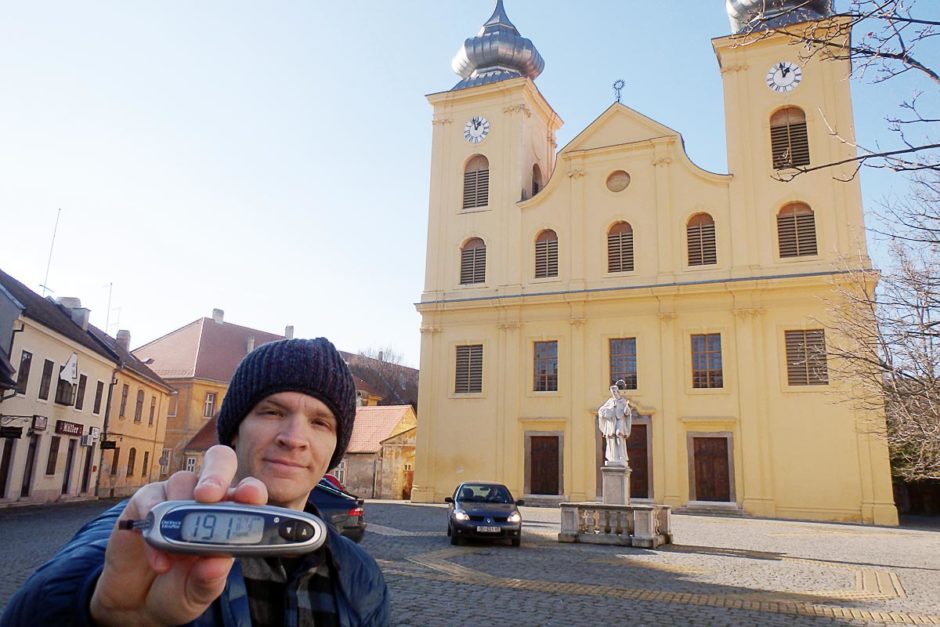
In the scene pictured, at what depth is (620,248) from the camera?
31750 millimetres

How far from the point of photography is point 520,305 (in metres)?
32.1

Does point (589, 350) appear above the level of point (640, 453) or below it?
above

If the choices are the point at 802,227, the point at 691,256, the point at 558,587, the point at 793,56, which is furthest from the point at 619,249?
the point at 558,587

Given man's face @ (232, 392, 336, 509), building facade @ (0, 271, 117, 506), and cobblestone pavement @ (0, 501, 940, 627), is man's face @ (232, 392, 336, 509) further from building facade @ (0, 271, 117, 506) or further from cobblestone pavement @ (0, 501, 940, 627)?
building facade @ (0, 271, 117, 506)

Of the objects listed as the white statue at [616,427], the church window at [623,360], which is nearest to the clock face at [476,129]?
the church window at [623,360]

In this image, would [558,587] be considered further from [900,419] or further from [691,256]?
[691,256]

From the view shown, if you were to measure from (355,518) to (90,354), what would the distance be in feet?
70.1

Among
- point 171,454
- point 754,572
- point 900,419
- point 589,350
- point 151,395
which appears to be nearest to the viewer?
point 754,572

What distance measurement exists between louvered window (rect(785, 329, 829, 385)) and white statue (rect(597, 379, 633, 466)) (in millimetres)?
11747

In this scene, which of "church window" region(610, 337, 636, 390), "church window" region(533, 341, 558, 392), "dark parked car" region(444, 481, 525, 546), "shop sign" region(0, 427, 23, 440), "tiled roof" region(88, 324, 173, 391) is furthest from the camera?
"tiled roof" region(88, 324, 173, 391)

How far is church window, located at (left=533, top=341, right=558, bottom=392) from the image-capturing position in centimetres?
3112

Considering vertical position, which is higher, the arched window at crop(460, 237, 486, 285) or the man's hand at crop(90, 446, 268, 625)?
the arched window at crop(460, 237, 486, 285)

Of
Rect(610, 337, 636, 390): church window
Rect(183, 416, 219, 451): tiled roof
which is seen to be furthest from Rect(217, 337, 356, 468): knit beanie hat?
Rect(183, 416, 219, 451): tiled roof

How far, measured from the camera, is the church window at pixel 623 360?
2983 cm
